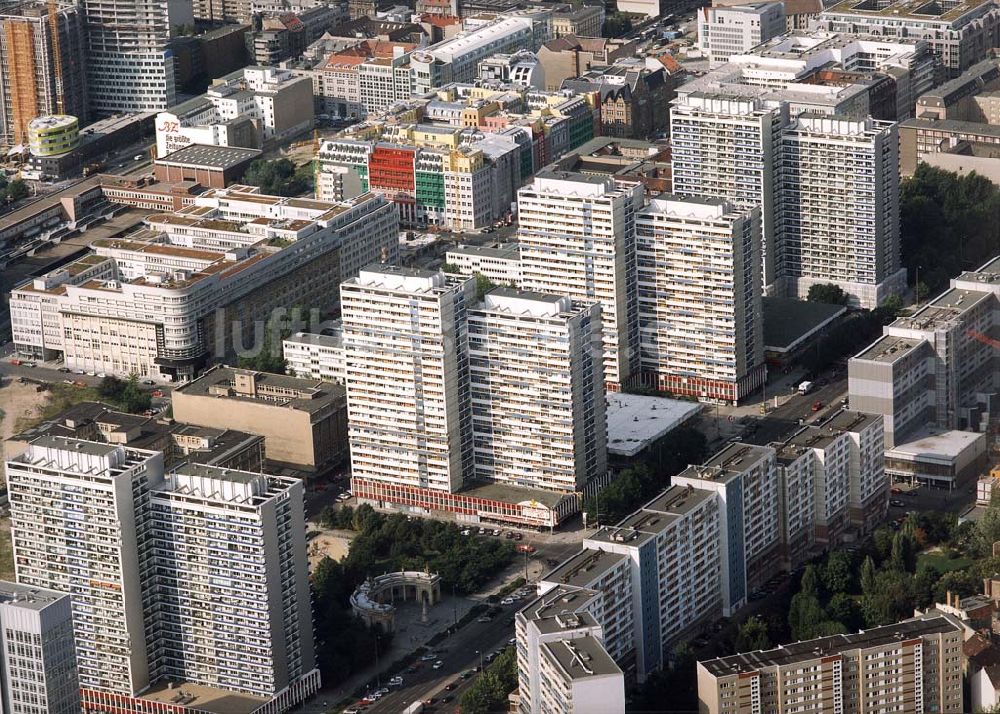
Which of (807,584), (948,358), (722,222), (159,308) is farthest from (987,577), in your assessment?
(159,308)

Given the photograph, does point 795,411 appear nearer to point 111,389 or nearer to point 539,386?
point 539,386

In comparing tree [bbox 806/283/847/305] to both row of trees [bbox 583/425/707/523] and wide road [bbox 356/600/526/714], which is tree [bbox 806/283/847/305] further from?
wide road [bbox 356/600/526/714]

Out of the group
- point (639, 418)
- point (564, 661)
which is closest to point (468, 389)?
point (639, 418)

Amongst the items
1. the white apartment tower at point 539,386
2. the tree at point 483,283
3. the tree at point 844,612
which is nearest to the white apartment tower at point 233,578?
the white apartment tower at point 539,386

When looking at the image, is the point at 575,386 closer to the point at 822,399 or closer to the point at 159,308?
the point at 822,399

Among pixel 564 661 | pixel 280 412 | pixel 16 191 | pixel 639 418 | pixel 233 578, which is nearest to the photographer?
pixel 564 661

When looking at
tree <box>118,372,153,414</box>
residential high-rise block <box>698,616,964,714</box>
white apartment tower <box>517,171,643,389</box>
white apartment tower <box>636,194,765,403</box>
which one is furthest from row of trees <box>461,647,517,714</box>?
tree <box>118,372,153,414</box>
